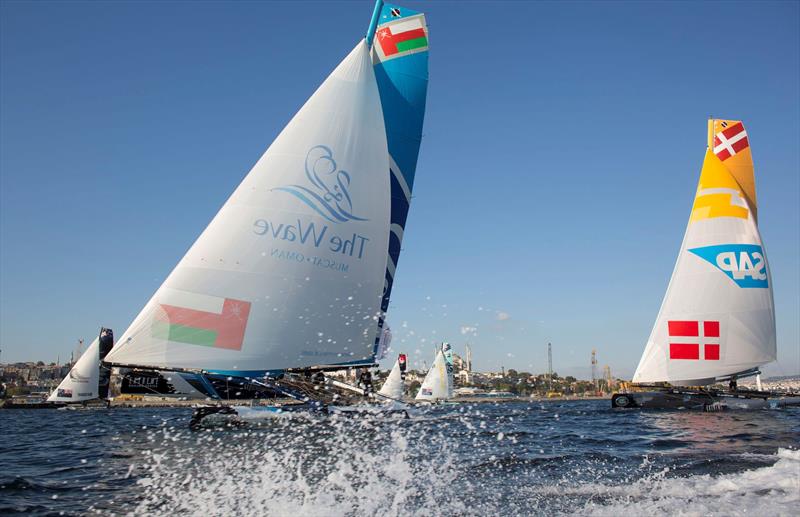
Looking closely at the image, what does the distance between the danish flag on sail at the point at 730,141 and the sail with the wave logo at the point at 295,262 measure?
3498cm

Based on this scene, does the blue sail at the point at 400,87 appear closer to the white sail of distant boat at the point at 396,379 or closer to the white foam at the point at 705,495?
the white foam at the point at 705,495

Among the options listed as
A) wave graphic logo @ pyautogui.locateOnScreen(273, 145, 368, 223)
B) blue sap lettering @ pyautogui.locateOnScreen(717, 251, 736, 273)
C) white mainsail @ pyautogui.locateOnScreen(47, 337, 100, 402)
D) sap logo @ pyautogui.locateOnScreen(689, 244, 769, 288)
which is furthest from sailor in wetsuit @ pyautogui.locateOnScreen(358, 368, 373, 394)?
white mainsail @ pyautogui.locateOnScreen(47, 337, 100, 402)

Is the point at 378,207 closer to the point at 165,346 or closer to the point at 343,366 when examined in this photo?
the point at 343,366

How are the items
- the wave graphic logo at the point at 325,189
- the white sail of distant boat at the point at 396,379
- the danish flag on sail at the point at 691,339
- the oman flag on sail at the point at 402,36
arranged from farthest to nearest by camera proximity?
the white sail of distant boat at the point at 396,379 < the danish flag on sail at the point at 691,339 < the oman flag on sail at the point at 402,36 < the wave graphic logo at the point at 325,189

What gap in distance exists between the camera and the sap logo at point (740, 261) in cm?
3775

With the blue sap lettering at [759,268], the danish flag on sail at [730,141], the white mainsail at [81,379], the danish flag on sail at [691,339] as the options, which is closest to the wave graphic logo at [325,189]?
the danish flag on sail at [691,339]

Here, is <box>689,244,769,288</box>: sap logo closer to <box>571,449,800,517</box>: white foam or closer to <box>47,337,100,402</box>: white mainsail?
<box>571,449,800,517</box>: white foam

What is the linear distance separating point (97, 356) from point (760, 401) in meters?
56.1

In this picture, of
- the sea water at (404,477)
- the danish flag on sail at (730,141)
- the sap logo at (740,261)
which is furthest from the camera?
the danish flag on sail at (730,141)

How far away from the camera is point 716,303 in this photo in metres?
37.4

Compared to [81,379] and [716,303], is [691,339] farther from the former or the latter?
[81,379]

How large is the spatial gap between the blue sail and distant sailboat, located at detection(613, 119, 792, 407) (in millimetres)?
26269

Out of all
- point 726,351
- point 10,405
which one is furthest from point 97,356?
point 726,351

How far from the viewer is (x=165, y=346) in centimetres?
1409
